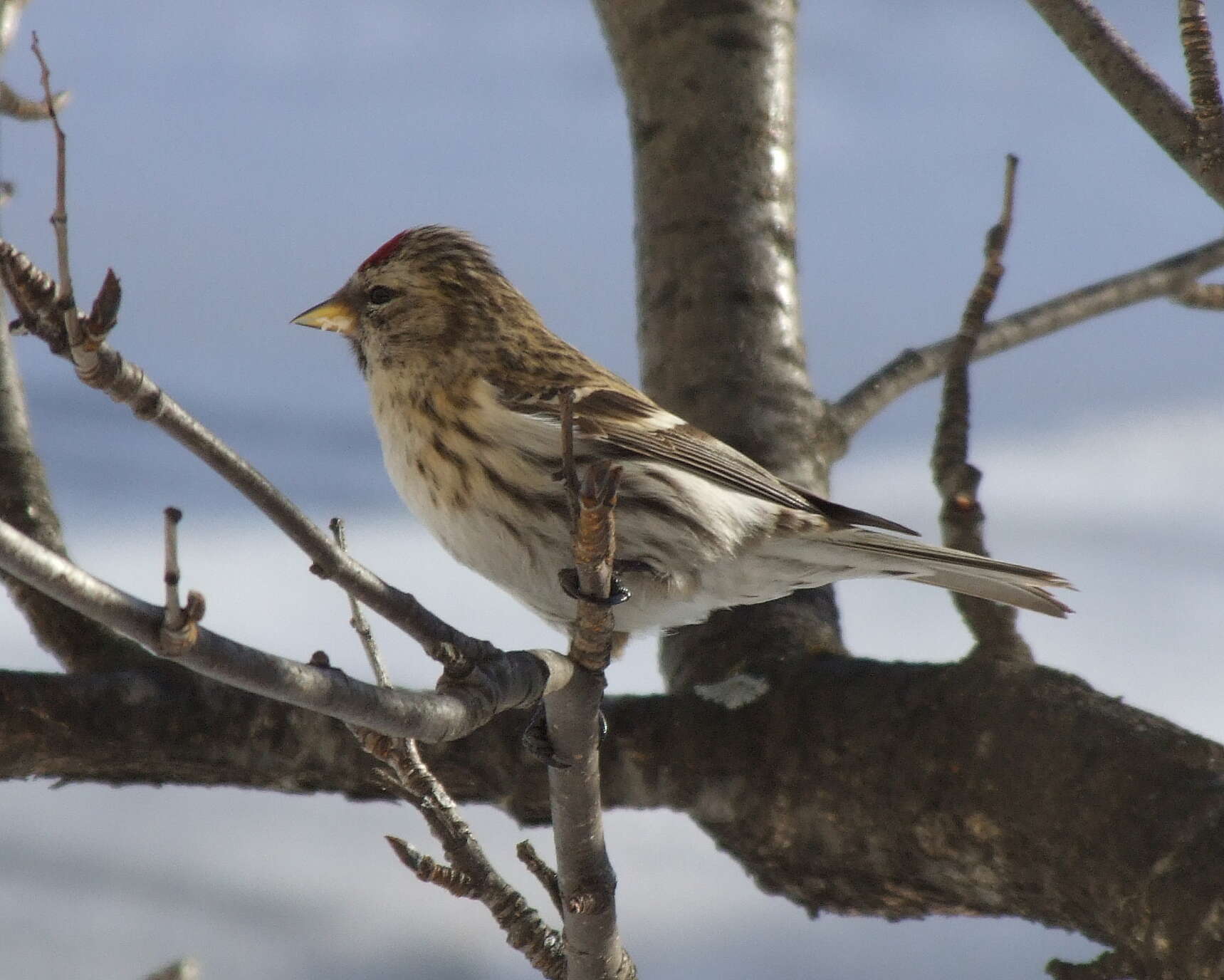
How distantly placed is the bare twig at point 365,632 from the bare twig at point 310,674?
0.15m

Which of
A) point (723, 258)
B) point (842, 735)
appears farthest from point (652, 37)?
point (842, 735)

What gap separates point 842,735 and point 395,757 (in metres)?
0.61

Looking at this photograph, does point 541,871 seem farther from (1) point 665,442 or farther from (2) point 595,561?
(1) point 665,442

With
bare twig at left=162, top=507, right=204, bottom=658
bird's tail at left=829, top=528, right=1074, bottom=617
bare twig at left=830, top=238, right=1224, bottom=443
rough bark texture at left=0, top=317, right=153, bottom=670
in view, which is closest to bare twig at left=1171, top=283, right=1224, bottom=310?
bare twig at left=830, top=238, right=1224, bottom=443

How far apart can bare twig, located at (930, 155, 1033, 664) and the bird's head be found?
0.65 meters

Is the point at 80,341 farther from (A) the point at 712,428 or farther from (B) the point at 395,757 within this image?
(A) the point at 712,428

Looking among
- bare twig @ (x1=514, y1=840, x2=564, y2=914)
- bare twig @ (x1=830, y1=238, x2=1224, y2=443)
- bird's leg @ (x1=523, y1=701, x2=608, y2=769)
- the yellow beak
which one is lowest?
bare twig @ (x1=514, y1=840, x2=564, y2=914)

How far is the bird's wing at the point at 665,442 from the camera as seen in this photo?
1820 millimetres

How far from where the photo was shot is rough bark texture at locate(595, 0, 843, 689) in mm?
2303

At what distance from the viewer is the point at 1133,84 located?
1312 millimetres

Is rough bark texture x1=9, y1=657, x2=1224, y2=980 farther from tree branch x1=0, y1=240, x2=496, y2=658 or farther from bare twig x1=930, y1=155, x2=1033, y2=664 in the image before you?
tree branch x1=0, y1=240, x2=496, y2=658

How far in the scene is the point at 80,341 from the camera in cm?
75

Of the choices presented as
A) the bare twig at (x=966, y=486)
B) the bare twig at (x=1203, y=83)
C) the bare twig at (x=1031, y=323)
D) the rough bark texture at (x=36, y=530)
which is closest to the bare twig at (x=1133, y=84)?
the bare twig at (x=1203, y=83)

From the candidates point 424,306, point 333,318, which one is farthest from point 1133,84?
point 333,318
